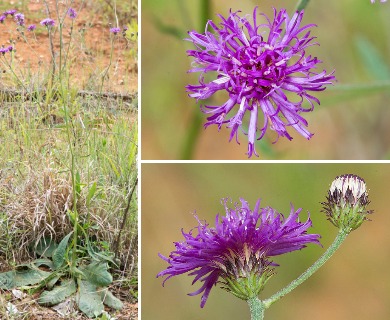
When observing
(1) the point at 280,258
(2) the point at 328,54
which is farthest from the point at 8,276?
(2) the point at 328,54

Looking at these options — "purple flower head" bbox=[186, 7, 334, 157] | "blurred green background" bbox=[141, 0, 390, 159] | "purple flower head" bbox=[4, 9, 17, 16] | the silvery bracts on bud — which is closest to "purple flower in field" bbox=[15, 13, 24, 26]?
"purple flower head" bbox=[4, 9, 17, 16]

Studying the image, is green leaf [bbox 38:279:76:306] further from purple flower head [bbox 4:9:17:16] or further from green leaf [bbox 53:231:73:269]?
purple flower head [bbox 4:9:17:16]

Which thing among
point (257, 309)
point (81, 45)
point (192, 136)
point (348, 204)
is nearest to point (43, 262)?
point (192, 136)

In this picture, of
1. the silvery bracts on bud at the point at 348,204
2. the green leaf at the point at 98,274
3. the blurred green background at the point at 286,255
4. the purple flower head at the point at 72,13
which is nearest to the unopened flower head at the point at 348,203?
the silvery bracts on bud at the point at 348,204

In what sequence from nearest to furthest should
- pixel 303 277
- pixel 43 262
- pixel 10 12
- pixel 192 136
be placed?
pixel 303 277 → pixel 192 136 → pixel 43 262 → pixel 10 12

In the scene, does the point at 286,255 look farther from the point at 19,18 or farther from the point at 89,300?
the point at 19,18

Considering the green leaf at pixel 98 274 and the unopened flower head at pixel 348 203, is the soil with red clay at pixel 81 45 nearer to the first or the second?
the green leaf at pixel 98 274

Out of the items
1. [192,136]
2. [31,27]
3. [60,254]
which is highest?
[31,27]

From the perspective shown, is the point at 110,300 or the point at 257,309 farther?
the point at 110,300
